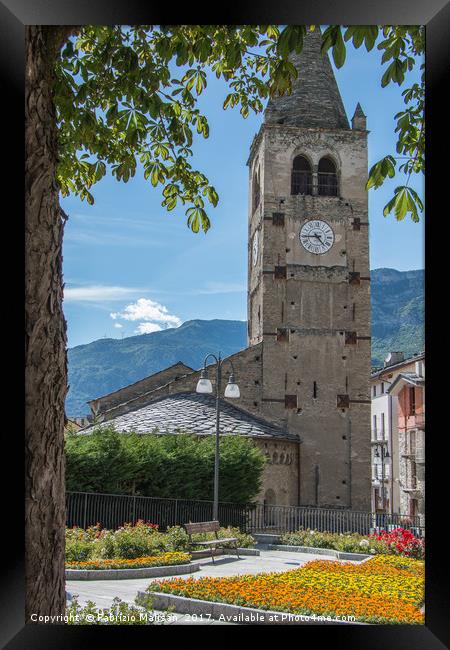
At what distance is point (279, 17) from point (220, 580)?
9.89 metres

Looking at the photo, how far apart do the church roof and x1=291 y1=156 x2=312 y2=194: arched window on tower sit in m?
12.3

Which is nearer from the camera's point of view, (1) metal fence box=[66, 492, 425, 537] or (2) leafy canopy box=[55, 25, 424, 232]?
(2) leafy canopy box=[55, 25, 424, 232]

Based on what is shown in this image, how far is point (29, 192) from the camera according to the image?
6.06m

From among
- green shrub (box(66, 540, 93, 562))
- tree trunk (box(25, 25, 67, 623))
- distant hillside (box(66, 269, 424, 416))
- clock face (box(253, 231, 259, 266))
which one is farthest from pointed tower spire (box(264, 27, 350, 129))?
distant hillside (box(66, 269, 424, 416))

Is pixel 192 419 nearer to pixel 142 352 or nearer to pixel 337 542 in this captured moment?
pixel 337 542

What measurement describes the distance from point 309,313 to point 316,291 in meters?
1.20

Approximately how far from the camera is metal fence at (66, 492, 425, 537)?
2212 centimetres

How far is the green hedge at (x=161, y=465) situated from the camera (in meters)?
24.2

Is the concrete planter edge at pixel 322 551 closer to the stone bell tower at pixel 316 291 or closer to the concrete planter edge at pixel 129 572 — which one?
the concrete planter edge at pixel 129 572

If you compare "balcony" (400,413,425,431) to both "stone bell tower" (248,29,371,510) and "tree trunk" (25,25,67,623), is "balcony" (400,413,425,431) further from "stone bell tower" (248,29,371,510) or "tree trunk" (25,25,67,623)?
"tree trunk" (25,25,67,623)

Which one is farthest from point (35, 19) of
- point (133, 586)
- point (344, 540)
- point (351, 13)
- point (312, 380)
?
point (312, 380)

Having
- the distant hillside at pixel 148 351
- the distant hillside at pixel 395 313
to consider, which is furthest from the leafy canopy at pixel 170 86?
the distant hillside at pixel 395 313

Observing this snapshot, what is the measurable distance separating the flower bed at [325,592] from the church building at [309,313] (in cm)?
2043

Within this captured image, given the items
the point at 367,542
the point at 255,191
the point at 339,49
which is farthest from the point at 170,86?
the point at 255,191
